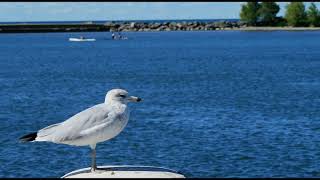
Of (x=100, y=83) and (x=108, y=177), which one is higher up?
(x=108, y=177)

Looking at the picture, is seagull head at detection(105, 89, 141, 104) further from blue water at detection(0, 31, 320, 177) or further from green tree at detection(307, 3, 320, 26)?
green tree at detection(307, 3, 320, 26)

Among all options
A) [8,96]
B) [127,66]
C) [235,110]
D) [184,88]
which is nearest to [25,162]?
[235,110]

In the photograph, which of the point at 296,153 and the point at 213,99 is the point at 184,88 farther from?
the point at 296,153

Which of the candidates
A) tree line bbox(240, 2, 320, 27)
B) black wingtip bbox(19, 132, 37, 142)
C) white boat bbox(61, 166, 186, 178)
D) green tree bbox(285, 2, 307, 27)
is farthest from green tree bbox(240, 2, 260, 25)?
black wingtip bbox(19, 132, 37, 142)

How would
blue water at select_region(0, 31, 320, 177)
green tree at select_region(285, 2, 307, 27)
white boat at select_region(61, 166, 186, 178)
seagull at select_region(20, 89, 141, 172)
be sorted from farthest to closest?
green tree at select_region(285, 2, 307, 27) → blue water at select_region(0, 31, 320, 177) → seagull at select_region(20, 89, 141, 172) → white boat at select_region(61, 166, 186, 178)

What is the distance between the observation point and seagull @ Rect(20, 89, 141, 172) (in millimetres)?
9438

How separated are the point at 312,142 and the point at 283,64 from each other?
53.5 metres

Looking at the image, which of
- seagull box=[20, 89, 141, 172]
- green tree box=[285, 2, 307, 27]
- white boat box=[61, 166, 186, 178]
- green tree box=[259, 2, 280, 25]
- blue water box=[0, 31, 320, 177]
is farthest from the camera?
green tree box=[259, 2, 280, 25]

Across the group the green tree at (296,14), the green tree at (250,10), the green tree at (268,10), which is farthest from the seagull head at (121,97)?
the green tree at (250,10)

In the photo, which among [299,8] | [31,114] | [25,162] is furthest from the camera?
[299,8]

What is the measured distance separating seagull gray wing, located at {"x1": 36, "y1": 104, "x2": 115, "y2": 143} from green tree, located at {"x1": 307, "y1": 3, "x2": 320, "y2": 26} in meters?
183

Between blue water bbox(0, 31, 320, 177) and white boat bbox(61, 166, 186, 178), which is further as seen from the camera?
Result: blue water bbox(0, 31, 320, 177)

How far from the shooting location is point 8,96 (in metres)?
46.2

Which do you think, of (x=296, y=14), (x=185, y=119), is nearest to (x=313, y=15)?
(x=296, y=14)
